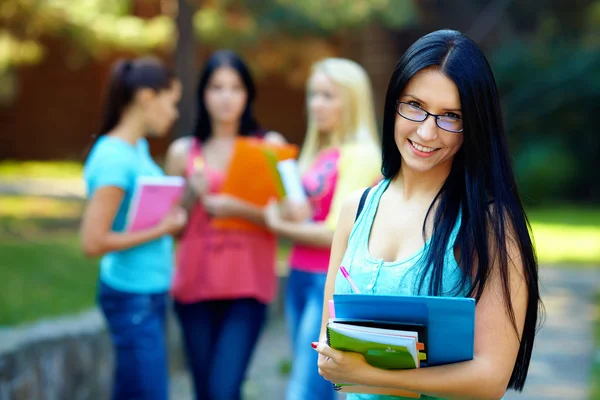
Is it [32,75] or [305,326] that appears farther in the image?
[32,75]

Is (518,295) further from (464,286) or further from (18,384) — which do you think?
(18,384)

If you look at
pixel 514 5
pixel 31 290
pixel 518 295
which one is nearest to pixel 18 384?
pixel 31 290

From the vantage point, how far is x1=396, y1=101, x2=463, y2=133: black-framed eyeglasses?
79.4 inches

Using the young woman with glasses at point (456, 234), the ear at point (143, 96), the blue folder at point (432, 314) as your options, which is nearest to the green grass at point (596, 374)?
the ear at point (143, 96)

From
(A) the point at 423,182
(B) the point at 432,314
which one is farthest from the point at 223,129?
(B) the point at 432,314

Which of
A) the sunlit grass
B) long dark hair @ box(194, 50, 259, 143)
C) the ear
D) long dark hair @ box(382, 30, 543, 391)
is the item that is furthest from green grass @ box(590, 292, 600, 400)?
the sunlit grass

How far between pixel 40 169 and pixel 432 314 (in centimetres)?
1971

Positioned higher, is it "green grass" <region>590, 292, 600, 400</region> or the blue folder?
the blue folder

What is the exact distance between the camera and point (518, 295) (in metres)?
1.97

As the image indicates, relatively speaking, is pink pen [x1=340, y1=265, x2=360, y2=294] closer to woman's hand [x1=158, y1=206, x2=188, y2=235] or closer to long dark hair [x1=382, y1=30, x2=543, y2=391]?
long dark hair [x1=382, y1=30, x2=543, y2=391]

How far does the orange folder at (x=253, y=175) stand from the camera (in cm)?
401

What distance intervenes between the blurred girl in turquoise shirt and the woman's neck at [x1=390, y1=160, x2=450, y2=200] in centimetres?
178

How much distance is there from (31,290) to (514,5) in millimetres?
15169

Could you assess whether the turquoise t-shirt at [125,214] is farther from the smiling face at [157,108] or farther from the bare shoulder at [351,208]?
the bare shoulder at [351,208]
